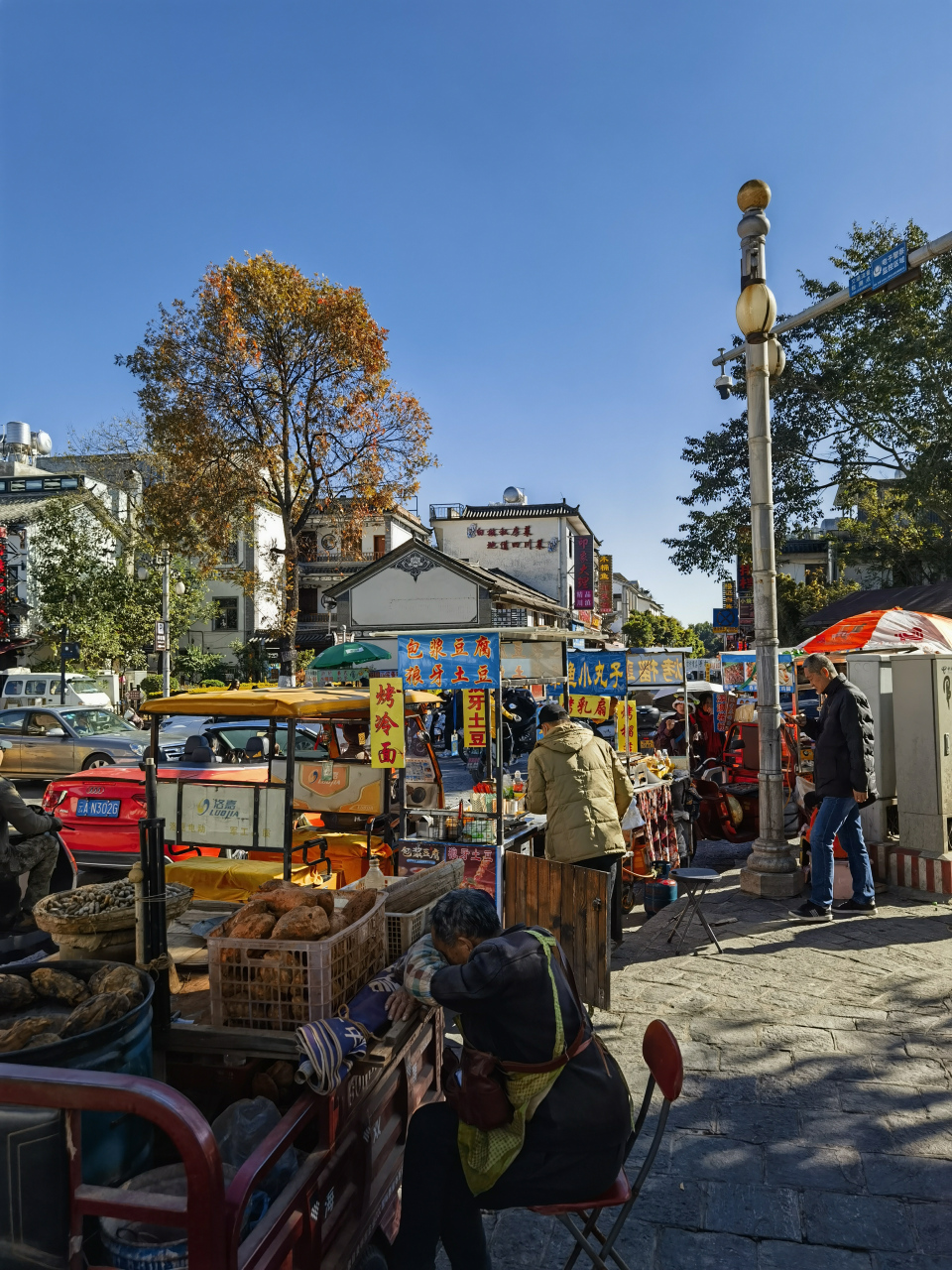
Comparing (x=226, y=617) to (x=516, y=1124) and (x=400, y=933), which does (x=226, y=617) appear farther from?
(x=516, y=1124)

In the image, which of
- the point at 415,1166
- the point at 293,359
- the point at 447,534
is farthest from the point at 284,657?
the point at 447,534

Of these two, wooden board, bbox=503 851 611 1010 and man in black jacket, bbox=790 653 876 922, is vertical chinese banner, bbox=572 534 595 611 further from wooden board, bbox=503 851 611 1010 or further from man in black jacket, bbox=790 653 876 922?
wooden board, bbox=503 851 611 1010

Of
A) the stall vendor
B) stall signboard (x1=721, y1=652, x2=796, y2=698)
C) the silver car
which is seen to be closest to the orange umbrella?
stall signboard (x1=721, y1=652, x2=796, y2=698)

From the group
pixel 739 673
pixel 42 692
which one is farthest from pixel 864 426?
pixel 42 692

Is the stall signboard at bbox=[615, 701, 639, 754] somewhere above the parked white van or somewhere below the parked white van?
below

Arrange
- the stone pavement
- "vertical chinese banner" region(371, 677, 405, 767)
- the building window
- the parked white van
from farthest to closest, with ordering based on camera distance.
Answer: the building window, the parked white van, "vertical chinese banner" region(371, 677, 405, 767), the stone pavement

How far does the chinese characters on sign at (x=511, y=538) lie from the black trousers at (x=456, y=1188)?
4320 centimetres

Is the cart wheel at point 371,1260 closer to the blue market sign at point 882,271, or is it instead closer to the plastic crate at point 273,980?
the plastic crate at point 273,980

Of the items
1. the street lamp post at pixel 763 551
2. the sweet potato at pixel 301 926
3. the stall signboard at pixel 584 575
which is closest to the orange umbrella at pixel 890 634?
the street lamp post at pixel 763 551

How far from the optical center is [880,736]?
802cm

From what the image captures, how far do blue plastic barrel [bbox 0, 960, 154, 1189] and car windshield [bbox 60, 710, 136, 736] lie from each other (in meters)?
15.8

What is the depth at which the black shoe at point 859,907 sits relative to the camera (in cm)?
703

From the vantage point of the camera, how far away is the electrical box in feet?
24.6

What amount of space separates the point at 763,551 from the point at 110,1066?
6972 mm
